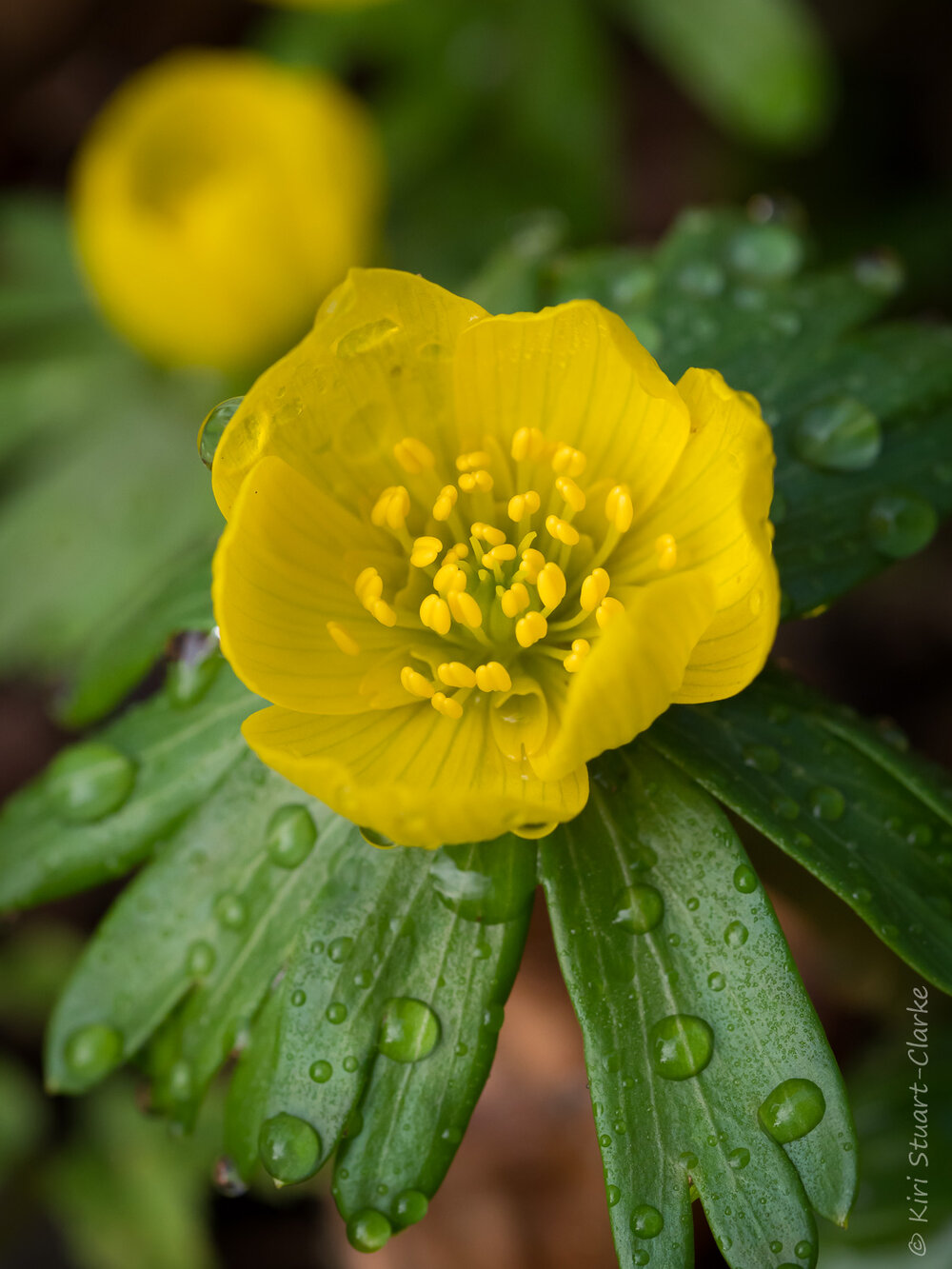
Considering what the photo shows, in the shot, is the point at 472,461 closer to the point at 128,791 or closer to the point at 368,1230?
the point at 128,791

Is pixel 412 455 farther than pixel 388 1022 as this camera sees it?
Yes

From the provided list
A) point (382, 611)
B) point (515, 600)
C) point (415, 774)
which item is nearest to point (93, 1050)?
point (415, 774)

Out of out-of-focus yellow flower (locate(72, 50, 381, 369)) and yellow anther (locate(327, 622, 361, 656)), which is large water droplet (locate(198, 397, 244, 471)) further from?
out-of-focus yellow flower (locate(72, 50, 381, 369))

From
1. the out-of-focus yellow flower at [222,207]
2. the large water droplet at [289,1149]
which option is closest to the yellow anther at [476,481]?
the large water droplet at [289,1149]

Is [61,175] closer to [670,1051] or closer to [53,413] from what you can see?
[53,413]

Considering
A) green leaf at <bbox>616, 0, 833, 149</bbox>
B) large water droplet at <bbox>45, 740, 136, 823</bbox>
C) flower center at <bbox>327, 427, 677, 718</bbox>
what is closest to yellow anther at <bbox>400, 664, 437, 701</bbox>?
flower center at <bbox>327, 427, 677, 718</bbox>

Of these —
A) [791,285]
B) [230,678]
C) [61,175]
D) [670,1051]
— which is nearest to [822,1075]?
[670,1051]
